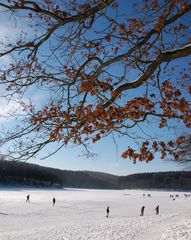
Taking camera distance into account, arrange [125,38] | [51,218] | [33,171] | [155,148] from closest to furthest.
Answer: [155,148], [125,38], [51,218], [33,171]

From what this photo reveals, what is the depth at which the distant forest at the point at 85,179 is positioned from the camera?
114 meters

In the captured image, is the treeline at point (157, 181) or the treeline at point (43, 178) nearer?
the treeline at point (43, 178)

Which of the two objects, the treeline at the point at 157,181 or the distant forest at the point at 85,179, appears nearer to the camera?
the distant forest at the point at 85,179

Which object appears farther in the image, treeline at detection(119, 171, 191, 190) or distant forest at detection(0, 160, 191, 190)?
treeline at detection(119, 171, 191, 190)

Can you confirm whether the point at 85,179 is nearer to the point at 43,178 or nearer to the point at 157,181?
the point at 157,181

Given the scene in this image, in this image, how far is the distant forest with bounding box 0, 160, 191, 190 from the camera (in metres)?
114

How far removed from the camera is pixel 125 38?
6.19 meters

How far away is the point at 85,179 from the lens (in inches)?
6580

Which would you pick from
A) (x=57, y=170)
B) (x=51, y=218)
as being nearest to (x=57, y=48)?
(x=51, y=218)

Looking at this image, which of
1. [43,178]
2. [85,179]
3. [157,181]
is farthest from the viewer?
[85,179]

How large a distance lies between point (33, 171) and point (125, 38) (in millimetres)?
120962

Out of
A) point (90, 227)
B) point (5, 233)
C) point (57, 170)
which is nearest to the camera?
point (5, 233)

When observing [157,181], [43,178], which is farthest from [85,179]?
[43,178]

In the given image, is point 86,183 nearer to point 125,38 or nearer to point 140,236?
point 140,236
